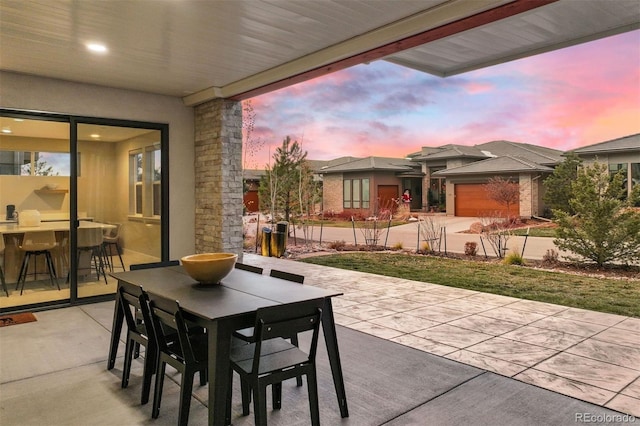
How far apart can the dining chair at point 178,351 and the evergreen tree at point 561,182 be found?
39.5 feet

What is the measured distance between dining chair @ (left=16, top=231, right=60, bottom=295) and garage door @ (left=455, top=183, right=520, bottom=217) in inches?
488

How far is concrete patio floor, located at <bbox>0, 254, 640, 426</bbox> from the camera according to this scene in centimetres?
260

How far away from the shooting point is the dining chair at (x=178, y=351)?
2.32 meters

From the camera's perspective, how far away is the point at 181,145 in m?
6.44

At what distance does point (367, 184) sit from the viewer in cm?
1897

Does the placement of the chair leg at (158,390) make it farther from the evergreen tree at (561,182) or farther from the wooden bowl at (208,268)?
the evergreen tree at (561,182)

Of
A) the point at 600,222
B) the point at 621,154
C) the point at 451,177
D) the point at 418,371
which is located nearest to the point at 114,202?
the point at 418,371

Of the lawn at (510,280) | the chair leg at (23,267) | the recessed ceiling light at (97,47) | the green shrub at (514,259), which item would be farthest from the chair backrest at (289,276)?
the green shrub at (514,259)

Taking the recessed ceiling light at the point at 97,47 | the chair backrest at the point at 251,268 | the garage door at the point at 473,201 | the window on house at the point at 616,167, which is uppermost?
the recessed ceiling light at the point at 97,47

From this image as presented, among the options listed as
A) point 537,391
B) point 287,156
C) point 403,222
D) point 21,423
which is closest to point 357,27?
point 537,391

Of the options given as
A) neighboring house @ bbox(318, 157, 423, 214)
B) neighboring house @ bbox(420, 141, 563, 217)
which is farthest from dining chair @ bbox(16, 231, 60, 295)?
neighboring house @ bbox(318, 157, 423, 214)

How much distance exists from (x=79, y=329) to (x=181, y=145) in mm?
3025

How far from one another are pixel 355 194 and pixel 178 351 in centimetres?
1696

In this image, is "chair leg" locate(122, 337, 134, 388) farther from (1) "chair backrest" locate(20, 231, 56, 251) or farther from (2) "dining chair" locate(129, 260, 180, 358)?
(1) "chair backrest" locate(20, 231, 56, 251)
